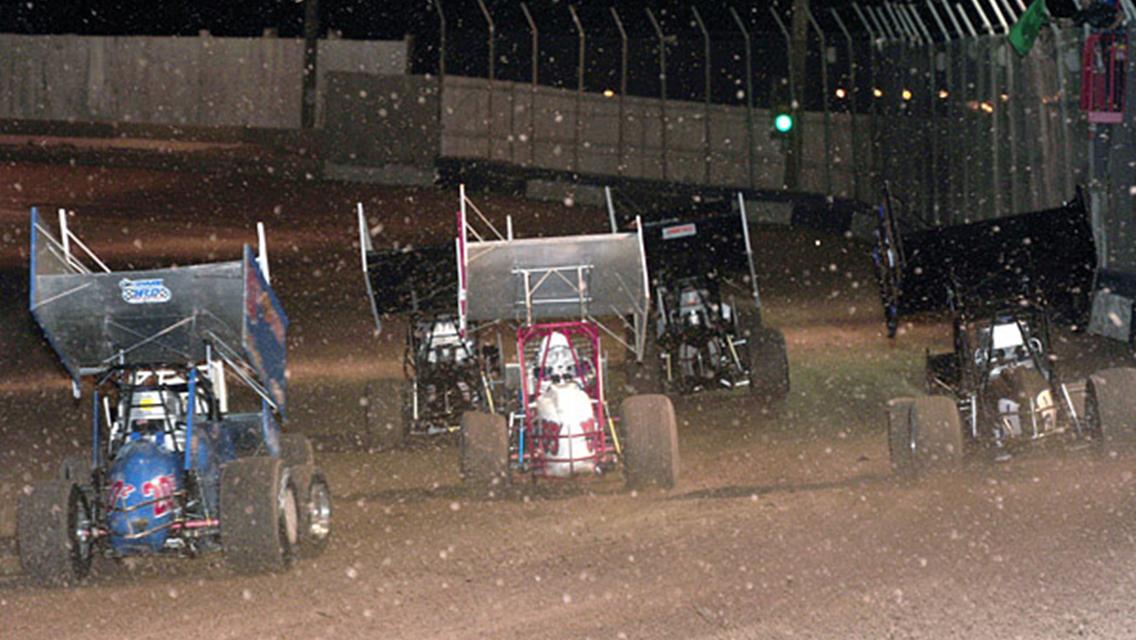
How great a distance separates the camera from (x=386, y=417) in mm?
14344

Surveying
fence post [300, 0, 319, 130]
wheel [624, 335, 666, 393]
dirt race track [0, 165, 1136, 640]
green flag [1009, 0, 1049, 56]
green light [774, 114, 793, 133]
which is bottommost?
dirt race track [0, 165, 1136, 640]

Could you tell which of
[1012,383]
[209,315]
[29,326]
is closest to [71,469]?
[209,315]

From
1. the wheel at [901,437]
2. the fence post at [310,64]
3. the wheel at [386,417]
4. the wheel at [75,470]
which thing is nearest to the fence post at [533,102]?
the fence post at [310,64]

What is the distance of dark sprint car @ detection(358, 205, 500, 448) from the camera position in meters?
14.4

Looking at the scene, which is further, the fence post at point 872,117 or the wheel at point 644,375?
the fence post at point 872,117

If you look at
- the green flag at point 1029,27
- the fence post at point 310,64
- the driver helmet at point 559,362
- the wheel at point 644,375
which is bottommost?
the wheel at point 644,375

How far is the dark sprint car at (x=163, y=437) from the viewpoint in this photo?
9.84 meters

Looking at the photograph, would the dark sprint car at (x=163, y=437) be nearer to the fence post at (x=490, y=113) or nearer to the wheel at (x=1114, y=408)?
the wheel at (x=1114, y=408)

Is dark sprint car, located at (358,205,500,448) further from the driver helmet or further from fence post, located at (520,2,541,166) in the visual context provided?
fence post, located at (520,2,541,166)

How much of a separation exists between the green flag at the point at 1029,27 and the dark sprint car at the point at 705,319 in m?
6.36

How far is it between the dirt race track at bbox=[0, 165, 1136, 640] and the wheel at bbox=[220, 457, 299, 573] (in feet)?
0.44

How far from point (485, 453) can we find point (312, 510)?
1852mm

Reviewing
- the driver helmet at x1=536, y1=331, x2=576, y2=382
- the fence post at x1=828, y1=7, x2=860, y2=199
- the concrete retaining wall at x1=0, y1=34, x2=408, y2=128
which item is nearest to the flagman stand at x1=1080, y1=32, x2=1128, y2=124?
the driver helmet at x1=536, y1=331, x2=576, y2=382

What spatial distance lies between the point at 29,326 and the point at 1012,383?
11742mm
